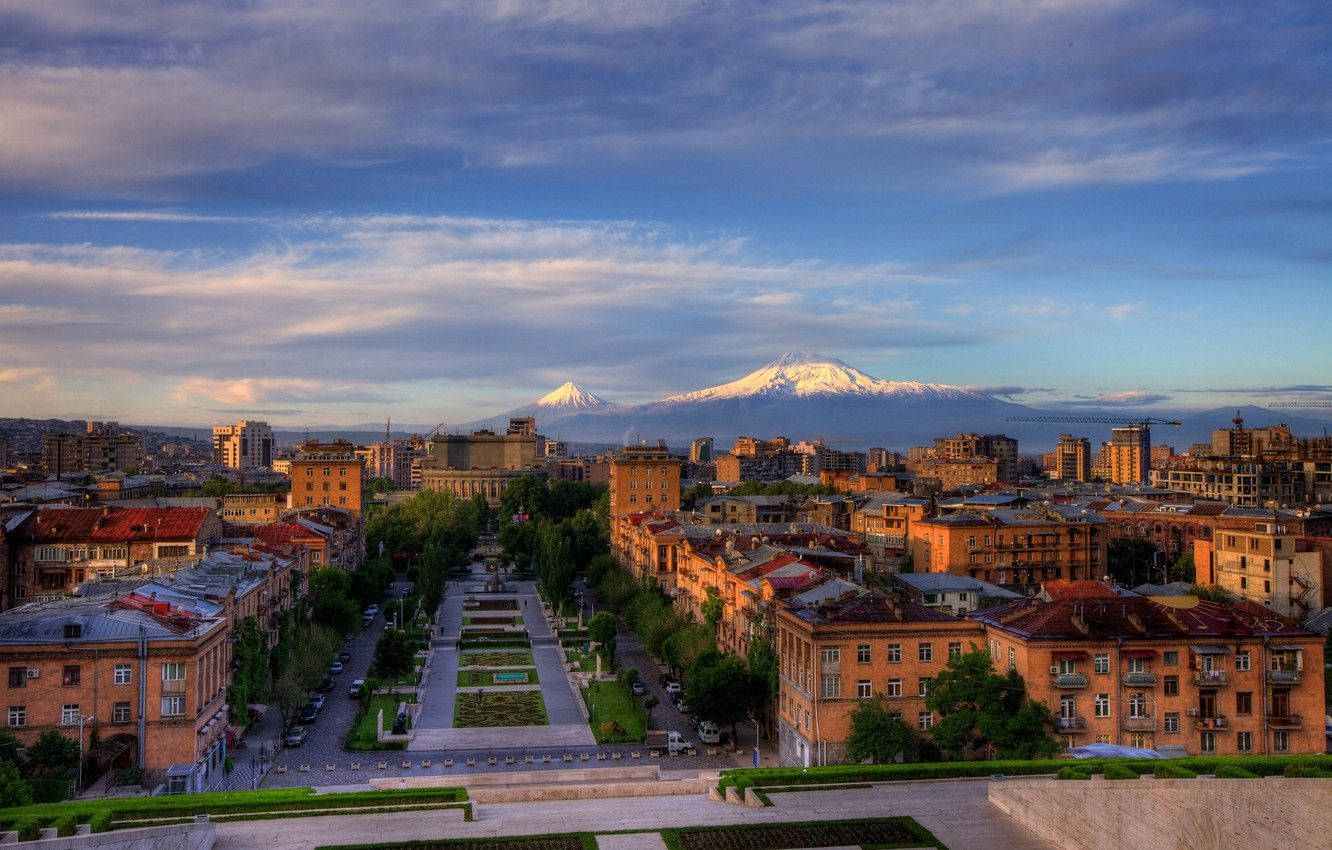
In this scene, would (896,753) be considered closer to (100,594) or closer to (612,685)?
(612,685)

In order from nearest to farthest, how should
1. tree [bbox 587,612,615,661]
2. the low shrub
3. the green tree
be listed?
the low shrub, the green tree, tree [bbox 587,612,615,661]

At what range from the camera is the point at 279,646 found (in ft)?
202

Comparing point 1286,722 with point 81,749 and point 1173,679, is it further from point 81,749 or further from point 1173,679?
point 81,749

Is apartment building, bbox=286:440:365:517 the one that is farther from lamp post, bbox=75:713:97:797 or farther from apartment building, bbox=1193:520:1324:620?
apartment building, bbox=1193:520:1324:620

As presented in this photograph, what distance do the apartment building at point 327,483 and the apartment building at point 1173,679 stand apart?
279 feet

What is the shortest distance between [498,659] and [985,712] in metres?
40.2

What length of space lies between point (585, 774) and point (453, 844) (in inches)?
486

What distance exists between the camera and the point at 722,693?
51.1 m

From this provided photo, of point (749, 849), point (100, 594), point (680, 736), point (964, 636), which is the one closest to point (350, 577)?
point (100, 594)

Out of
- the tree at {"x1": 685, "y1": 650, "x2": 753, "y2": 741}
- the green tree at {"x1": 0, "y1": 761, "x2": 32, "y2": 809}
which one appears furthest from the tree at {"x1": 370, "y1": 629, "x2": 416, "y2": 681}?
the green tree at {"x1": 0, "y1": 761, "x2": 32, "y2": 809}

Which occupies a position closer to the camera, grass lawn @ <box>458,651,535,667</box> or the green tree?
the green tree

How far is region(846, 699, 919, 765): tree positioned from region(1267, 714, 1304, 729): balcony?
12.5 meters

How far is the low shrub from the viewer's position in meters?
32.4

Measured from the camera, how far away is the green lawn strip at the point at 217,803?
31922 millimetres
